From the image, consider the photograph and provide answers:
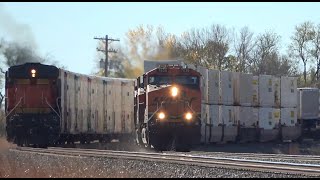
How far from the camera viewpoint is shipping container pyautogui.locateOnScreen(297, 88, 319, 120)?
4216 centimetres

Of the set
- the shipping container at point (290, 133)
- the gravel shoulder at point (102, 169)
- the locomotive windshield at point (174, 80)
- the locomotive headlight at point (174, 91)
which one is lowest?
the shipping container at point (290, 133)

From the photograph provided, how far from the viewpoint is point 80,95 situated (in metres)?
30.8

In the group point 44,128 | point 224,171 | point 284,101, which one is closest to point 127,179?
point 224,171

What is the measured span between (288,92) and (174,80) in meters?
16.3

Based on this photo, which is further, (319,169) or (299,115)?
(299,115)

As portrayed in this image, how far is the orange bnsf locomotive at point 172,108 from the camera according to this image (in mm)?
22969

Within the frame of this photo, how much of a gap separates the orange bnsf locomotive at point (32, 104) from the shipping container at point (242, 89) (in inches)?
447

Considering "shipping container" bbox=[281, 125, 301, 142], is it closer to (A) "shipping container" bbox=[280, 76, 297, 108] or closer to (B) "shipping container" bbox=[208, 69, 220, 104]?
(A) "shipping container" bbox=[280, 76, 297, 108]

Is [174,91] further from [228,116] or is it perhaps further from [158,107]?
[228,116]

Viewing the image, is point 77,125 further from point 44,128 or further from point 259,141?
point 259,141

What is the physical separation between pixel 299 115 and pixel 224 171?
28.7 metres

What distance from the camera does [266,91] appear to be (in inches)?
1430

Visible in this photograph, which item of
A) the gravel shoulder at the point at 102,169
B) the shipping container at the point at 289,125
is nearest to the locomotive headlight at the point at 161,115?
the gravel shoulder at the point at 102,169

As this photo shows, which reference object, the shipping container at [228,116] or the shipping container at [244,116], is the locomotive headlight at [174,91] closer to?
the shipping container at [228,116]
